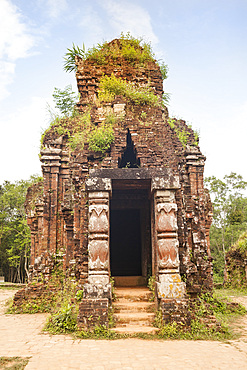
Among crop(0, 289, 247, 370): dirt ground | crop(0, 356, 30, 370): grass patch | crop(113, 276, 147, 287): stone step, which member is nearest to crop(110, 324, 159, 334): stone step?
crop(0, 289, 247, 370): dirt ground

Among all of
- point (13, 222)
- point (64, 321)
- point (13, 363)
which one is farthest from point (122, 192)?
point (13, 222)

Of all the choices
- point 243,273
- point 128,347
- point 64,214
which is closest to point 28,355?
point 128,347

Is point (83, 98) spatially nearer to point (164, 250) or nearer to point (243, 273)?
point (164, 250)

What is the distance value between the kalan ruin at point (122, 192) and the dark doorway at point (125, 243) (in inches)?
1.4

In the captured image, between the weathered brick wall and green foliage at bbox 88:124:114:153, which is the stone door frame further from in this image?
green foliage at bbox 88:124:114:153

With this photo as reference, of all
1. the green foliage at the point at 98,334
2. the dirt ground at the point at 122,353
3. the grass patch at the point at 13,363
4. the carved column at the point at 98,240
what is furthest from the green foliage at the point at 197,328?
the grass patch at the point at 13,363

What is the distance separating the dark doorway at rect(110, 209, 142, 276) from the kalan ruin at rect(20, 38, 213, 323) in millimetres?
37

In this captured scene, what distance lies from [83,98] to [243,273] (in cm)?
1265

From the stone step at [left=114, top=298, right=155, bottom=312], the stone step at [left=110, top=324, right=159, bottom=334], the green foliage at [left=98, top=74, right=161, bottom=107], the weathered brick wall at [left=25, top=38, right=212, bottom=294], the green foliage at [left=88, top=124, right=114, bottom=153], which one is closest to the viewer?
the stone step at [left=110, top=324, right=159, bottom=334]

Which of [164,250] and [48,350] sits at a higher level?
[164,250]

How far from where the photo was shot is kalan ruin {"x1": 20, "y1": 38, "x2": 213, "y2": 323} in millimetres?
7148

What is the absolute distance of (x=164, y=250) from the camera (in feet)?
23.2

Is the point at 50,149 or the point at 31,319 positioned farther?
the point at 50,149

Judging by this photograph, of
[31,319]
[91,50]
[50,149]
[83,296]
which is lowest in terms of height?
[31,319]
